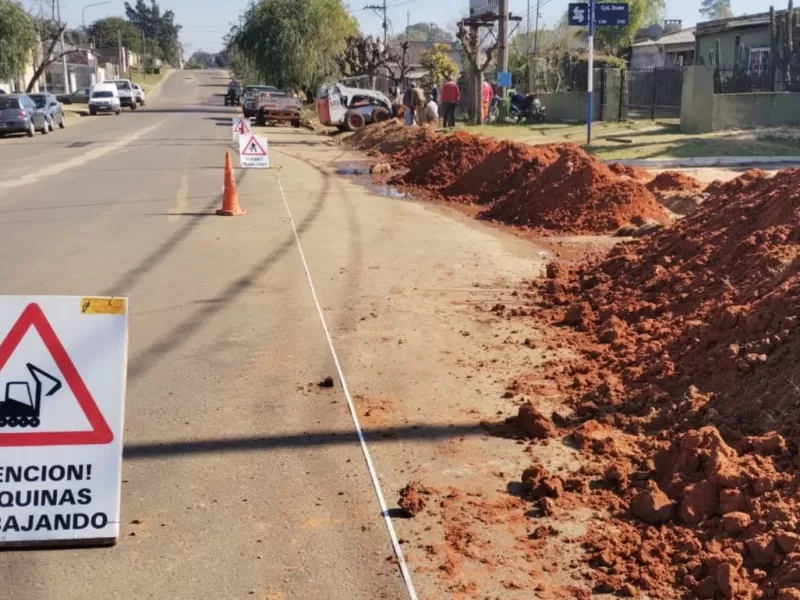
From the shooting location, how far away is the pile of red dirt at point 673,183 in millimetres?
15531

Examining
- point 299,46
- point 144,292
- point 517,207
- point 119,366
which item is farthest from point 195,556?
point 299,46

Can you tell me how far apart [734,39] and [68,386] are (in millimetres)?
35906

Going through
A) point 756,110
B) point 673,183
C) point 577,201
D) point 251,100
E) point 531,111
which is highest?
point 251,100

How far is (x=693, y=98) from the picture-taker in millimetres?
23891

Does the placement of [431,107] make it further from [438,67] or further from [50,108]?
[438,67]

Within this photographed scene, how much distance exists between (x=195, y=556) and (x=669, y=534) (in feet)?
7.11

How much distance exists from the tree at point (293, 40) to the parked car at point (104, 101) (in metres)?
10.6

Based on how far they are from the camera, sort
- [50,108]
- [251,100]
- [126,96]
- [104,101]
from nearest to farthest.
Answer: [50,108] → [251,100] → [104,101] → [126,96]

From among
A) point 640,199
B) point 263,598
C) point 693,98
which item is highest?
point 693,98

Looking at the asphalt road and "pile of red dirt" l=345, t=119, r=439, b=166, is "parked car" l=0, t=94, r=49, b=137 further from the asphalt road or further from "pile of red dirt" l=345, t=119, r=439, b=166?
the asphalt road

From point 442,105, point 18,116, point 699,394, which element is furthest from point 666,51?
point 699,394

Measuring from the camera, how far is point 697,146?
2131 centimetres

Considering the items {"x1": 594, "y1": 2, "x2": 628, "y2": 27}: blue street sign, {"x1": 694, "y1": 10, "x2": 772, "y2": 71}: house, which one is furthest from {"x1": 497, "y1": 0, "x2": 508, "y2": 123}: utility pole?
{"x1": 594, "y1": 2, "x2": 628, "y2": 27}: blue street sign

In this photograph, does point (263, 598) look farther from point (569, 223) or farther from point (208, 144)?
point (208, 144)
